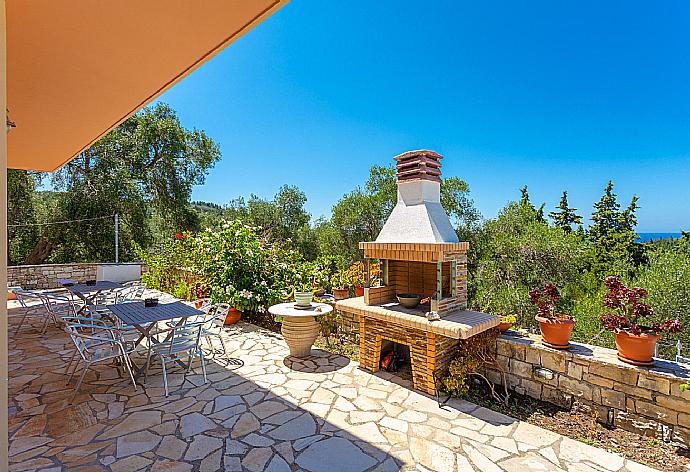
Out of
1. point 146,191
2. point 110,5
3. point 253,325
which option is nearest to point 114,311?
point 253,325

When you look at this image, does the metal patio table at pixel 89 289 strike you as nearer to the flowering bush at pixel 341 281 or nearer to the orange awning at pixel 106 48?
the orange awning at pixel 106 48

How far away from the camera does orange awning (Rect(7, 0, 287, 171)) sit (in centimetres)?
214

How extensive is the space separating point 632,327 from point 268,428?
352cm

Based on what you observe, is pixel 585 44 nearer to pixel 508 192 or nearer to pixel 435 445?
pixel 508 192

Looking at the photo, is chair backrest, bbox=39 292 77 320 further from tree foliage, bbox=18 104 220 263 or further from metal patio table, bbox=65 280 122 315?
tree foliage, bbox=18 104 220 263

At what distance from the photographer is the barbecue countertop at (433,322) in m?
3.65

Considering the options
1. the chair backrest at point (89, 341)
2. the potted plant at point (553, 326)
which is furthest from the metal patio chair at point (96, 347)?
the potted plant at point (553, 326)

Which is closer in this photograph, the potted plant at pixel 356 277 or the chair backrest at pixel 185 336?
the chair backrest at pixel 185 336

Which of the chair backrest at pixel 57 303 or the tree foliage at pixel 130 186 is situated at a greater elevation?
the tree foliage at pixel 130 186

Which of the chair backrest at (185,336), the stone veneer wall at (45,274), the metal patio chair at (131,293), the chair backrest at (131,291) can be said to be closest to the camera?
the chair backrest at (185,336)

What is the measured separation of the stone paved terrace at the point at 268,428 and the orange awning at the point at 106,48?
125 inches

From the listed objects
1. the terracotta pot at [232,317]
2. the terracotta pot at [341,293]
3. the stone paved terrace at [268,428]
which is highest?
the terracotta pot at [341,293]

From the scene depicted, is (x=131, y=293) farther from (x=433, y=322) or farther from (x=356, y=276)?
(x=433, y=322)

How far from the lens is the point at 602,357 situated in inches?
134
